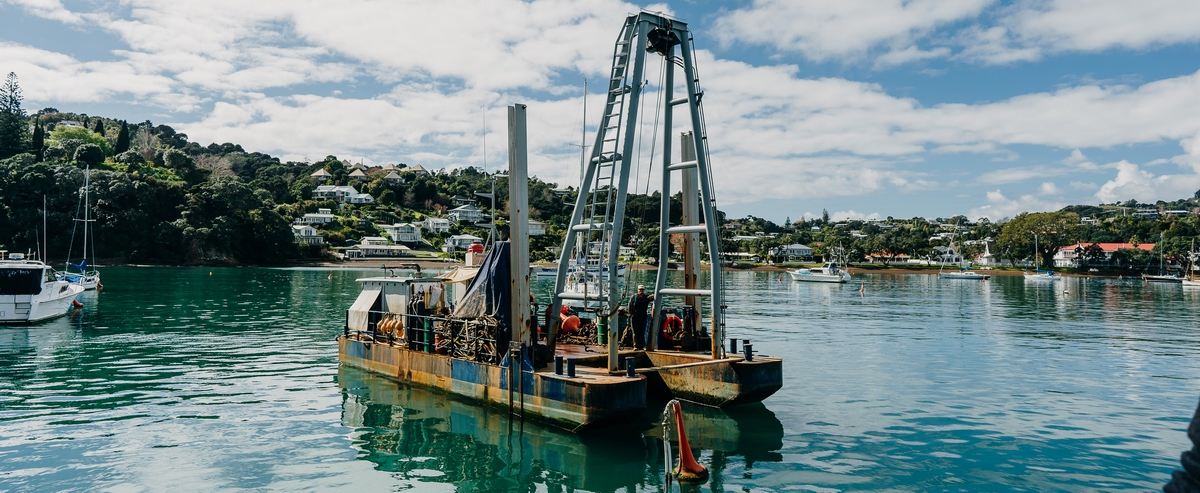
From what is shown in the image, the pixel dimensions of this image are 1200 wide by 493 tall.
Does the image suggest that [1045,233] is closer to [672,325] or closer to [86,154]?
[672,325]

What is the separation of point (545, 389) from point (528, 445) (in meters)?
1.27

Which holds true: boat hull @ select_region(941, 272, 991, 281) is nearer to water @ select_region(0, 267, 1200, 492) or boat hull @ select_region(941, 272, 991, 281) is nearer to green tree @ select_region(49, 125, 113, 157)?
water @ select_region(0, 267, 1200, 492)

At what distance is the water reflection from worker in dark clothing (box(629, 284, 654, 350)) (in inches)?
87.8

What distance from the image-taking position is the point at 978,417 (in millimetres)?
18609

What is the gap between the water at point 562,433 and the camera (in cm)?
1345

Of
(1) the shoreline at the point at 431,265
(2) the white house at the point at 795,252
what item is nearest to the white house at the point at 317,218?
(1) the shoreline at the point at 431,265

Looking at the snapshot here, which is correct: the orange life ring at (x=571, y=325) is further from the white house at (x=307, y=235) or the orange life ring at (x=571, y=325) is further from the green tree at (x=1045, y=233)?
the green tree at (x=1045, y=233)

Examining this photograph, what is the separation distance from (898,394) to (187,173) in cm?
15473

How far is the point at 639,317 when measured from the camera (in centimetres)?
2112

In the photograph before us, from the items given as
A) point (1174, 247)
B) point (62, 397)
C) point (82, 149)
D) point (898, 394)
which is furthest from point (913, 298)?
point (82, 149)

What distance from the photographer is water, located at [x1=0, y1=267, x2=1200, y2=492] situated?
1345cm

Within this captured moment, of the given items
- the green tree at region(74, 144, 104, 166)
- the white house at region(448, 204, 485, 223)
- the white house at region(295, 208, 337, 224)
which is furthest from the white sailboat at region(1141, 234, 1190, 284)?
the green tree at region(74, 144, 104, 166)

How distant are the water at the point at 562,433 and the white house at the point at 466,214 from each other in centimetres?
14559

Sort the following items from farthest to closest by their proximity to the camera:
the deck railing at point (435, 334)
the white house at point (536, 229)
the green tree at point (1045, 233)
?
the green tree at point (1045, 233)
the white house at point (536, 229)
the deck railing at point (435, 334)
